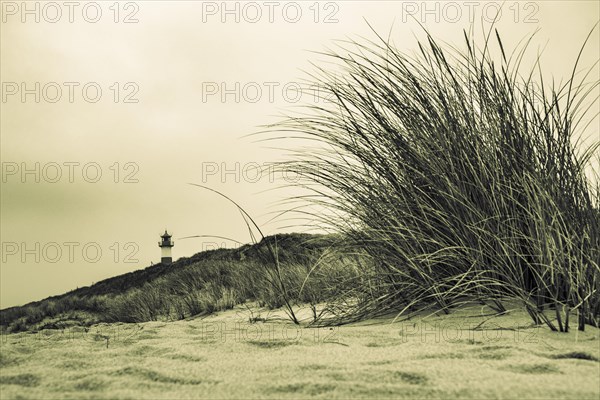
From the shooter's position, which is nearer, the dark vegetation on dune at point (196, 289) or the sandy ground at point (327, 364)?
the sandy ground at point (327, 364)

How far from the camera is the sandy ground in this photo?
1565 millimetres

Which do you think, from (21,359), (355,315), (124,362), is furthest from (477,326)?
(21,359)

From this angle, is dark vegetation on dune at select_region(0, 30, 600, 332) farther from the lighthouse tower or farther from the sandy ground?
the lighthouse tower

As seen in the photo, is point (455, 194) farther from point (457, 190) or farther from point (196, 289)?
point (196, 289)

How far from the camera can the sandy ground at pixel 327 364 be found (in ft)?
5.14

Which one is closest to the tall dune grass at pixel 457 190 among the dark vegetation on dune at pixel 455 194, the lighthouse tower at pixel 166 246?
the dark vegetation on dune at pixel 455 194

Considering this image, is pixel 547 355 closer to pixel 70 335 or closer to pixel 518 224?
pixel 518 224

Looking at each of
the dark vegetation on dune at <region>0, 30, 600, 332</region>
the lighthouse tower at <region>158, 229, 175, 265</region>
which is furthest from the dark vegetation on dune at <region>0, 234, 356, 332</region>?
the lighthouse tower at <region>158, 229, 175, 265</region>

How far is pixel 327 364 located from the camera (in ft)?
6.00

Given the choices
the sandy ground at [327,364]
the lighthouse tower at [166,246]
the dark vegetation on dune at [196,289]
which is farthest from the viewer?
the lighthouse tower at [166,246]

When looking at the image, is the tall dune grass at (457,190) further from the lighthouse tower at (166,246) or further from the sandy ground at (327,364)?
the lighthouse tower at (166,246)

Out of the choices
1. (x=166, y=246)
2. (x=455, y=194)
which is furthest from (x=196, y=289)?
(x=166, y=246)

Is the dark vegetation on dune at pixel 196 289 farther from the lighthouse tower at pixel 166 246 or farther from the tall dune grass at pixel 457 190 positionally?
the lighthouse tower at pixel 166 246

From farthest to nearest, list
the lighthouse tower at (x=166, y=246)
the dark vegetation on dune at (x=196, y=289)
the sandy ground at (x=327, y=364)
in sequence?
the lighthouse tower at (x=166, y=246) < the dark vegetation on dune at (x=196, y=289) < the sandy ground at (x=327, y=364)
